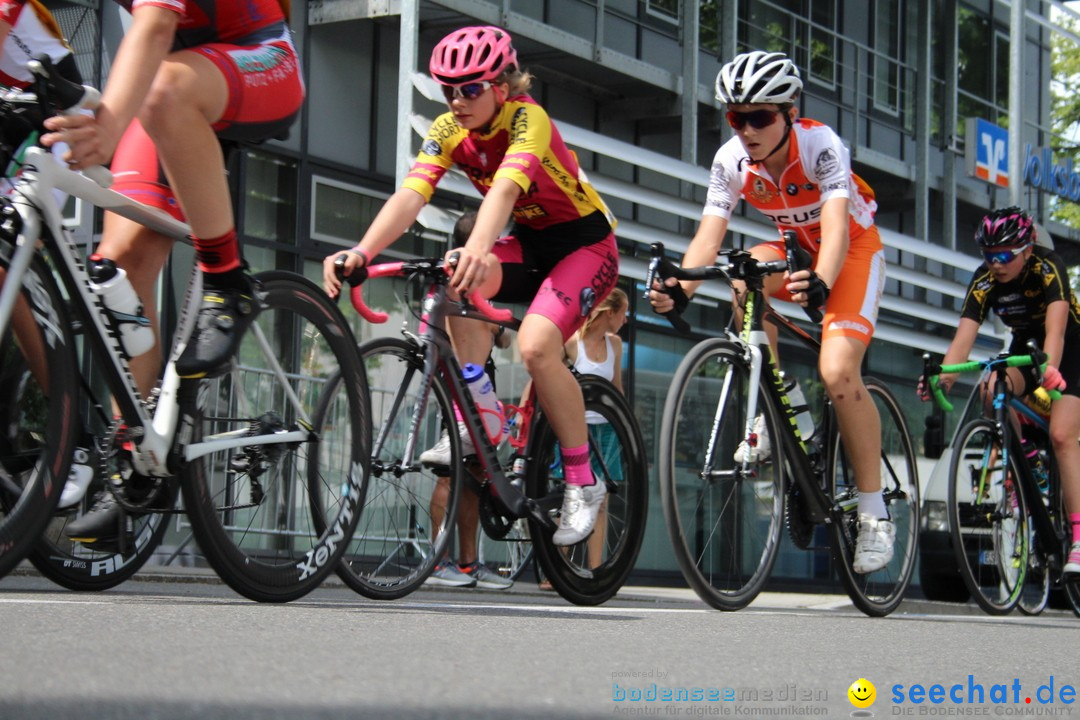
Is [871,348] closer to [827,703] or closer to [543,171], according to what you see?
[543,171]

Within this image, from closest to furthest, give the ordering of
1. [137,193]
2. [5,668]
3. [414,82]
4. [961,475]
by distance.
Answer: [5,668]
[137,193]
[961,475]
[414,82]

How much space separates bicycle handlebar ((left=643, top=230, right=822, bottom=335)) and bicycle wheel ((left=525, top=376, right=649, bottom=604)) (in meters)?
0.44

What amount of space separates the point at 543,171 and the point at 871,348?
16070 mm

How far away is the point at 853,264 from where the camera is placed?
7133mm

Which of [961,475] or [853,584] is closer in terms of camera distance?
[853,584]

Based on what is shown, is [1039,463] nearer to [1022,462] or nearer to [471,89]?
[1022,462]

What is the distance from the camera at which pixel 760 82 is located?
259 inches

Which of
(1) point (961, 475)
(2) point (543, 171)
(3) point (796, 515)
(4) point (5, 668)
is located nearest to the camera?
(4) point (5, 668)

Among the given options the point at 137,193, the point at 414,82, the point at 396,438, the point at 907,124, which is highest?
the point at 907,124

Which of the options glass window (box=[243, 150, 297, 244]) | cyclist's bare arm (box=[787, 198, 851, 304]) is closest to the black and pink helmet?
cyclist's bare arm (box=[787, 198, 851, 304])

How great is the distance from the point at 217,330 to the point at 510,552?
2742mm

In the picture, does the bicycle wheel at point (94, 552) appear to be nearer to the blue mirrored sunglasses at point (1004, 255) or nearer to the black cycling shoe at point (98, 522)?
the black cycling shoe at point (98, 522)

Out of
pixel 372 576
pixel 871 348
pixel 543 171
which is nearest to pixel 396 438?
pixel 372 576

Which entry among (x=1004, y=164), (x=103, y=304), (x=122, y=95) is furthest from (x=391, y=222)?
(x=1004, y=164)
